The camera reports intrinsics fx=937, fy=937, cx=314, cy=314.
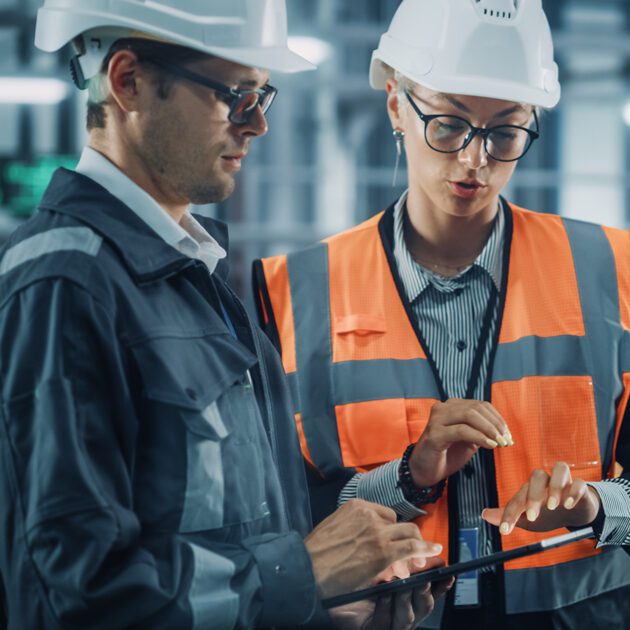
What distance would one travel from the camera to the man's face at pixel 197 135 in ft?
4.82

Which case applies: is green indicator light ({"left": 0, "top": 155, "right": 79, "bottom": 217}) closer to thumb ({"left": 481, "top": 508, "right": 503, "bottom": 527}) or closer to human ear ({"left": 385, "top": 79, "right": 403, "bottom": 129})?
human ear ({"left": 385, "top": 79, "right": 403, "bottom": 129})

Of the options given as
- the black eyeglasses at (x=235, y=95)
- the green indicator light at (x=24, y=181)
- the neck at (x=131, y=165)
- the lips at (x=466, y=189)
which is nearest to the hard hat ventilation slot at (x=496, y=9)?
the lips at (x=466, y=189)

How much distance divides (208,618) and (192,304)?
1.55 ft

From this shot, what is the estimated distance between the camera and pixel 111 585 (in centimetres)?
121

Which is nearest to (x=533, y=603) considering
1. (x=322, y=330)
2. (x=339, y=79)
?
(x=322, y=330)

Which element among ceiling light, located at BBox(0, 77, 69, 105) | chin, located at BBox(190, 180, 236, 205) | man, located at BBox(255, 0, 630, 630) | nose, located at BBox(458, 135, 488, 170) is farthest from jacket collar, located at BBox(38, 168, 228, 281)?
ceiling light, located at BBox(0, 77, 69, 105)

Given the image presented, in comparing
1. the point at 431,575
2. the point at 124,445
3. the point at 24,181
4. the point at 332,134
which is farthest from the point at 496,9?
the point at 332,134

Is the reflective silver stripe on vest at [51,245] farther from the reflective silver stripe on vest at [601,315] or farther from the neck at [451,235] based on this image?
the reflective silver stripe on vest at [601,315]

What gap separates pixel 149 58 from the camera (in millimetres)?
1469

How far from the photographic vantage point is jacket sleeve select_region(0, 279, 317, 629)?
3.92 ft

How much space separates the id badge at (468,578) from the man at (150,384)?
315mm

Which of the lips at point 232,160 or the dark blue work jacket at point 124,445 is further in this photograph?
the lips at point 232,160

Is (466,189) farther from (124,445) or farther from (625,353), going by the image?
(124,445)

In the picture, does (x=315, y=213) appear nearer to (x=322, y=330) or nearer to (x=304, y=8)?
(x=304, y=8)
